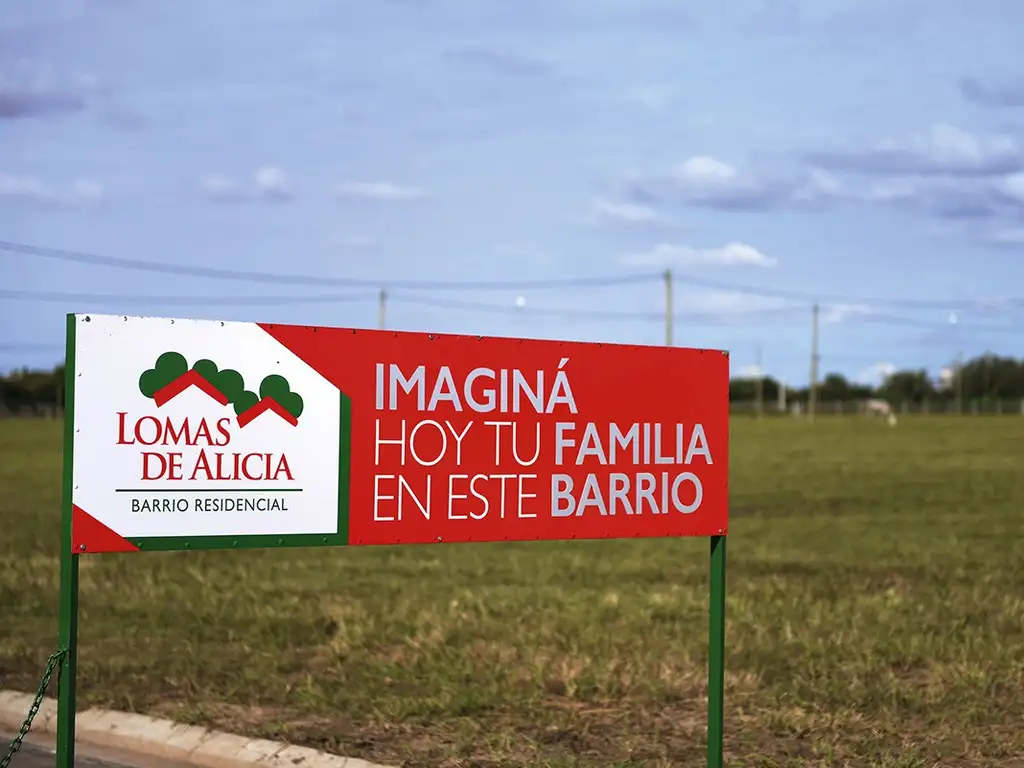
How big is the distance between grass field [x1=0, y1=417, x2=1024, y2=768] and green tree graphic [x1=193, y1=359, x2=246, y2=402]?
6.63 ft

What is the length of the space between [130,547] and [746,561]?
9.64 m

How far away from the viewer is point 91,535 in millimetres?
4570

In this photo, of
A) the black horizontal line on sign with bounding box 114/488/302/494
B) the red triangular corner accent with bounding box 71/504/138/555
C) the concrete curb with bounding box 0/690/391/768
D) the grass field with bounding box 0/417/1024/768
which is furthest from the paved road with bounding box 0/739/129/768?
the black horizontal line on sign with bounding box 114/488/302/494

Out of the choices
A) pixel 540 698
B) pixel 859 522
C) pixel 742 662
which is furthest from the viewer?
pixel 859 522

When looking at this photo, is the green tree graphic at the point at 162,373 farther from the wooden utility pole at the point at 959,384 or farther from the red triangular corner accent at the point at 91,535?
the wooden utility pole at the point at 959,384

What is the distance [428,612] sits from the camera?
31.8 feet

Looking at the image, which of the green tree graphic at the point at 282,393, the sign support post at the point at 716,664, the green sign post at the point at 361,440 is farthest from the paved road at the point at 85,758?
the sign support post at the point at 716,664

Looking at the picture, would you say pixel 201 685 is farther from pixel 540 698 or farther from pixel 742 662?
pixel 742 662

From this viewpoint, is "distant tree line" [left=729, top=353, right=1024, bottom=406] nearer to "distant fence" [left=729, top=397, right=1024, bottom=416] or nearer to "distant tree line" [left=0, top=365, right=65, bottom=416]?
"distant fence" [left=729, top=397, right=1024, bottom=416]

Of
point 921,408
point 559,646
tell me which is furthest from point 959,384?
point 559,646

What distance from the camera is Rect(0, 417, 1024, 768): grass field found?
6.38 m

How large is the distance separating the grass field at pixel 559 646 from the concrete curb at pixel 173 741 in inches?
9.4

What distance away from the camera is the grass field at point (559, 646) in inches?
251

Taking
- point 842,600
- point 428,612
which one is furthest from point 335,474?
point 842,600
